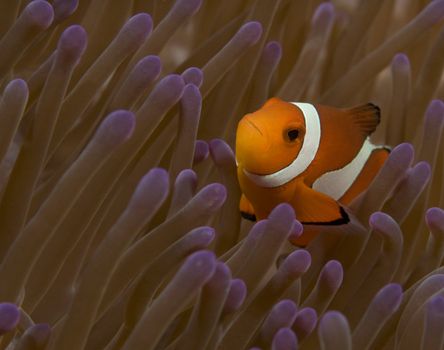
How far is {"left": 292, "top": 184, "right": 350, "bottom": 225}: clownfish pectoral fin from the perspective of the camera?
889mm

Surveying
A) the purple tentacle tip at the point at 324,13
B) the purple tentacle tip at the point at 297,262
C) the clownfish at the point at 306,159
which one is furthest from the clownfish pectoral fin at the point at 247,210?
the purple tentacle tip at the point at 324,13

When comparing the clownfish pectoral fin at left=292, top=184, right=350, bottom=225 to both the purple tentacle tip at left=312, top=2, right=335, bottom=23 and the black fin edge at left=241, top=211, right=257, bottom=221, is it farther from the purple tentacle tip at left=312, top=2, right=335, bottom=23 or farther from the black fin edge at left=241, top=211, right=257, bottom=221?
the purple tentacle tip at left=312, top=2, right=335, bottom=23

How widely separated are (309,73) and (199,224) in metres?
0.42

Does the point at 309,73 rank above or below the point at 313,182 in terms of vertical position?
above

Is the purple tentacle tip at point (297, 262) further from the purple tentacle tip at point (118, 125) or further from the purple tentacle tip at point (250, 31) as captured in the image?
the purple tentacle tip at point (250, 31)

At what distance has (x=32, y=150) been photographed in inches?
32.7

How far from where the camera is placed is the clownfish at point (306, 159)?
867mm

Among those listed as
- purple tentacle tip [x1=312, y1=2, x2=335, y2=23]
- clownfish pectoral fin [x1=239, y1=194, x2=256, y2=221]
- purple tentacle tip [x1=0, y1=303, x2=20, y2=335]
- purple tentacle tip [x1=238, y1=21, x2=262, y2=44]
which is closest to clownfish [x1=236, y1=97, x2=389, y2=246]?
clownfish pectoral fin [x1=239, y1=194, x2=256, y2=221]

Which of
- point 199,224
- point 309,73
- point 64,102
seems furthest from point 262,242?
point 309,73

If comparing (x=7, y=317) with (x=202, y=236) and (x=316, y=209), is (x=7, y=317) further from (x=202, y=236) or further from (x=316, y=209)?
(x=316, y=209)

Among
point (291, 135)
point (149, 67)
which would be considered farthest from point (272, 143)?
point (149, 67)

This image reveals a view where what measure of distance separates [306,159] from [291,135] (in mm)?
58

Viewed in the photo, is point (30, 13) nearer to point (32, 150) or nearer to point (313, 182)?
point (32, 150)

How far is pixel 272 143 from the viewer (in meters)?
0.87
